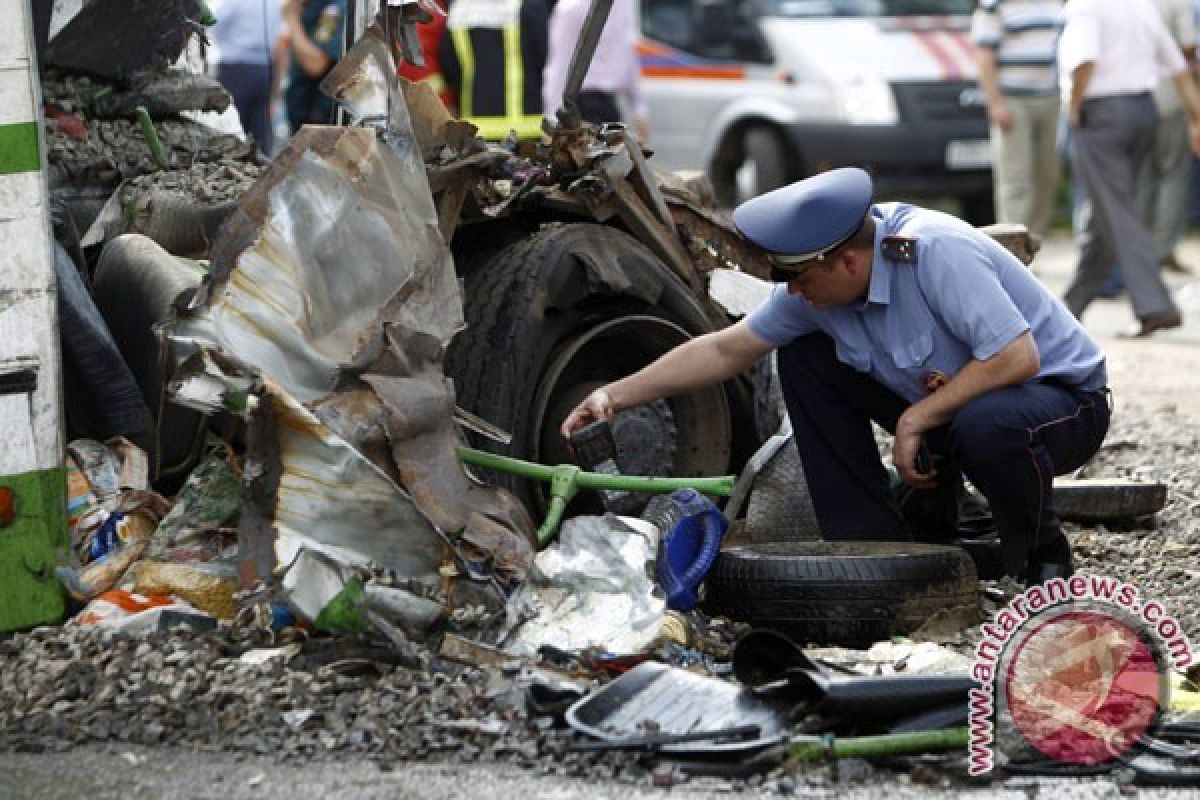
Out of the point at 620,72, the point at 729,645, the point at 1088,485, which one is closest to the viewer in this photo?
the point at 729,645

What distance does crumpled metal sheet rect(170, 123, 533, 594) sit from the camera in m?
5.07

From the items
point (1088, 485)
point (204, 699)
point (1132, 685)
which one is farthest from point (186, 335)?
point (1088, 485)

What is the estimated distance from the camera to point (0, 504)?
5094 millimetres

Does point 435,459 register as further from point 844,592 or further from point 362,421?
point 844,592

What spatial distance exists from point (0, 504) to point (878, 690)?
2.03 meters

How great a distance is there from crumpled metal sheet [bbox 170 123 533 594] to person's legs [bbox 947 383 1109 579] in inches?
44.8

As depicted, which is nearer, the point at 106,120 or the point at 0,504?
the point at 0,504

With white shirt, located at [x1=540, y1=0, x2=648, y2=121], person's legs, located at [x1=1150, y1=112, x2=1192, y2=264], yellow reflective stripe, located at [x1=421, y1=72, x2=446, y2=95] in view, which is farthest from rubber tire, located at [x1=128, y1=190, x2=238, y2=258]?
person's legs, located at [x1=1150, y1=112, x2=1192, y2=264]

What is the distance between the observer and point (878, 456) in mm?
6031

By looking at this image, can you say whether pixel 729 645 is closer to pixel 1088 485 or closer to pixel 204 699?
pixel 204 699

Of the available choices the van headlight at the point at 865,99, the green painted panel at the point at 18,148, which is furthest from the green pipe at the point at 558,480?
the van headlight at the point at 865,99

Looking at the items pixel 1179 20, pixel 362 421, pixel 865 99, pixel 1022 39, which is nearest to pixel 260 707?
pixel 362 421

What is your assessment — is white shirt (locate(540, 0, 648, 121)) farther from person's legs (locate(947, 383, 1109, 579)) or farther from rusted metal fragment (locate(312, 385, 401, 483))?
rusted metal fragment (locate(312, 385, 401, 483))

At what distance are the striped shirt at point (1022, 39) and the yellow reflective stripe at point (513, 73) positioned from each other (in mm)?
2901
